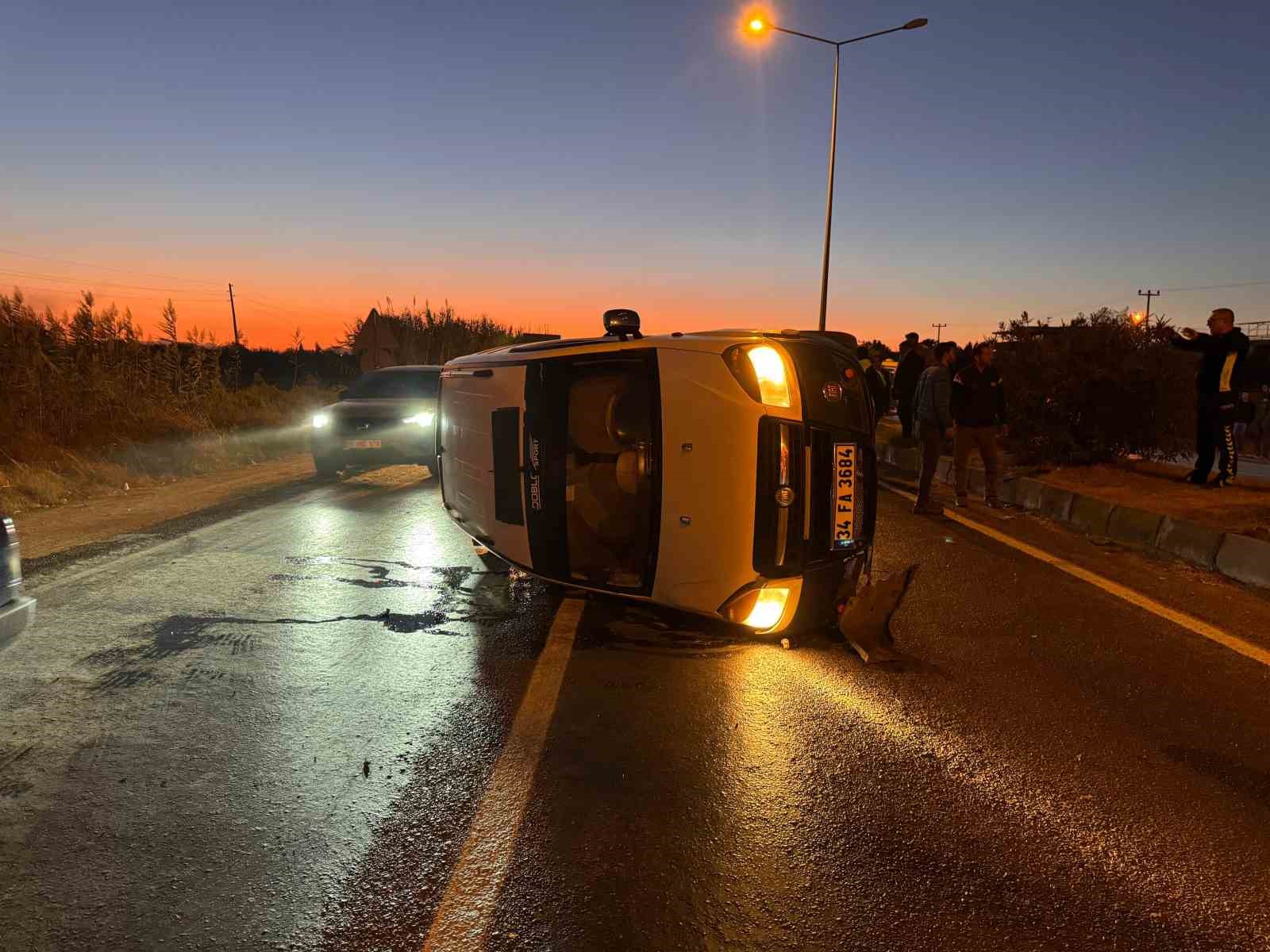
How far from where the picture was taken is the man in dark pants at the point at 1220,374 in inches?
333

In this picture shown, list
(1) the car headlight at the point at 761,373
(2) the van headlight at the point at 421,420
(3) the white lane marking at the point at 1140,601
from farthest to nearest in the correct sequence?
(2) the van headlight at the point at 421,420 → (3) the white lane marking at the point at 1140,601 → (1) the car headlight at the point at 761,373

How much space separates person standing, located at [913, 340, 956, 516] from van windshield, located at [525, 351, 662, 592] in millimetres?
4913

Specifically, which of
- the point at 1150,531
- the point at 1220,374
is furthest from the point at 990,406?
the point at 1220,374

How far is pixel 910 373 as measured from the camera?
1484 centimetres


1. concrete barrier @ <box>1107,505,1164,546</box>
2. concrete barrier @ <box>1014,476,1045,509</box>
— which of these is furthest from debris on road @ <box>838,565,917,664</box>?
concrete barrier @ <box>1014,476,1045,509</box>

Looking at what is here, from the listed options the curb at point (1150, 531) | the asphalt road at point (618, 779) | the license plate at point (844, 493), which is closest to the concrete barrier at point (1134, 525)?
the curb at point (1150, 531)

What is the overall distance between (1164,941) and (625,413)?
3.76m

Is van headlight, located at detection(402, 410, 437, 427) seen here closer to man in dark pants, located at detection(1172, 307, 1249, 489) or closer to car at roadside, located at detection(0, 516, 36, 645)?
car at roadside, located at detection(0, 516, 36, 645)

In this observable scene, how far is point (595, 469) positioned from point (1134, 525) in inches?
218

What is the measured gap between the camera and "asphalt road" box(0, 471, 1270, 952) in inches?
90.7

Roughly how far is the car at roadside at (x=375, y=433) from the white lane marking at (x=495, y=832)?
7.52 metres

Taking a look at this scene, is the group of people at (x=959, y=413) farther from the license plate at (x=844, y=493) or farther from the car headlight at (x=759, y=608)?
the car headlight at (x=759, y=608)

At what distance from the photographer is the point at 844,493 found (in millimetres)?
4059

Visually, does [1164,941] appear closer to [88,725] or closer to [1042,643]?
[1042,643]
